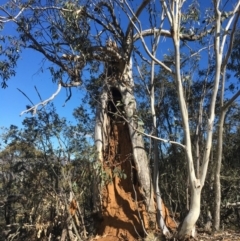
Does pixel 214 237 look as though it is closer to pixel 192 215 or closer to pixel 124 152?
pixel 192 215

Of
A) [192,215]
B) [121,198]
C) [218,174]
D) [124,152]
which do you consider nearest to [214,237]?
[218,174]

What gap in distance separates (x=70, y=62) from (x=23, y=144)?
2.88 m

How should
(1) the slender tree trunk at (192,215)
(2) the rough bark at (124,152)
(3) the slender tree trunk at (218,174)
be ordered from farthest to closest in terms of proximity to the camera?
(2) the rough bark at (124,152) → (3) the slender tree trunk at (218,174) → (1) the slender tree trunk at (192,215)

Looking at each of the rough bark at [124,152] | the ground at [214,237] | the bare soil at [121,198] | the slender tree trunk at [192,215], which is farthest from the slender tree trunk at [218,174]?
the slender tree trunk at [192,215]

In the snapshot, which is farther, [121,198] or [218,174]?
[121,198]

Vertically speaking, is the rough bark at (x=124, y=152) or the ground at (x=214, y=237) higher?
the rough bark at (x=124, y=152)

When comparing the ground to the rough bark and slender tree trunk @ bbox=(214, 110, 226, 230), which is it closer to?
slender tree trunk @ bbox=(214, 110, 226, 230)

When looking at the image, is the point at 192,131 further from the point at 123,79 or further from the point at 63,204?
the point at 63,204

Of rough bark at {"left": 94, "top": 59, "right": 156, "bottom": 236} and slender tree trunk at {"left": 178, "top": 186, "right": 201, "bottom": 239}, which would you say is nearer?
slender tree trunk at {"left": 178, "top": 186, "right": 201, "bottom": 239}

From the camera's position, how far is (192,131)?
10.5 meters

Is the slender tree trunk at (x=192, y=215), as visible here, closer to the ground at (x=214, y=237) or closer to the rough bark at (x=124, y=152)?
the ground at (x=214, y=237)

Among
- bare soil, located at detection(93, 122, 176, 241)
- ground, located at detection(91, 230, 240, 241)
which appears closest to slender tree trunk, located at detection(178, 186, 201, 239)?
ground, located at detection(91, 230, 240, 241)

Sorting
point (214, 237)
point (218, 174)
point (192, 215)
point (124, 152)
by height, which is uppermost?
point (124, 152)

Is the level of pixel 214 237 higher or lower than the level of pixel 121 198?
lower
